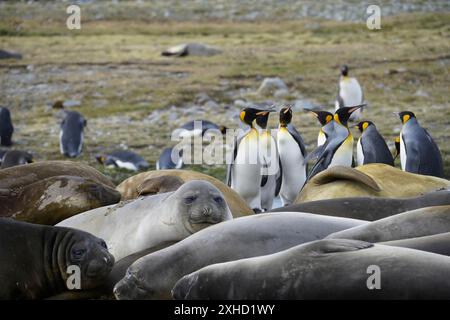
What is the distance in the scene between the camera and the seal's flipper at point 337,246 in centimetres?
396

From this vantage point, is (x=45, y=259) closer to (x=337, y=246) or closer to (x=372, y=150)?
(x=337, y=246)

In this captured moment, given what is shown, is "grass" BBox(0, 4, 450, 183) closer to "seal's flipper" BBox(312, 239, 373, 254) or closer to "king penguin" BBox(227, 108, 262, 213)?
"king penguin" BBox(227, 108, 262, 213)

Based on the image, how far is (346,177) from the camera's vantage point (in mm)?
6402

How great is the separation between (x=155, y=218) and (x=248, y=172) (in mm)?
4829

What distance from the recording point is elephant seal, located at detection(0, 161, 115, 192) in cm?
617

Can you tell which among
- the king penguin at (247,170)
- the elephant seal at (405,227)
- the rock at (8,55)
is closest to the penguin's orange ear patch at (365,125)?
the king penguin at (247,170)

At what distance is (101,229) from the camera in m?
5.51

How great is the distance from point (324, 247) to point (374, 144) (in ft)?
20.7

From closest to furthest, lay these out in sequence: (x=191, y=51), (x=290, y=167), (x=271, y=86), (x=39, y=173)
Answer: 1. (x=39, y=173)
2. (x=290, y=167)
3. (x=271, y=86)
4. (x=191, y=51)

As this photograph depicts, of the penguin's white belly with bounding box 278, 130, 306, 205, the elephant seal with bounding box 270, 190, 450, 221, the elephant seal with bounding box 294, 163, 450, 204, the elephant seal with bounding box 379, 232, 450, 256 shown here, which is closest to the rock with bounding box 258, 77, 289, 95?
the penguin's white belly with bounding box 278, 130, 306, 205

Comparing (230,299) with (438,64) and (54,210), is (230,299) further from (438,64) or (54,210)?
(438,64)

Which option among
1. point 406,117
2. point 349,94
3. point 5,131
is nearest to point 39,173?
point 406,117

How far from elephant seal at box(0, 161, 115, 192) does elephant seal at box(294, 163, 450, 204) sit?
50.1 inches
